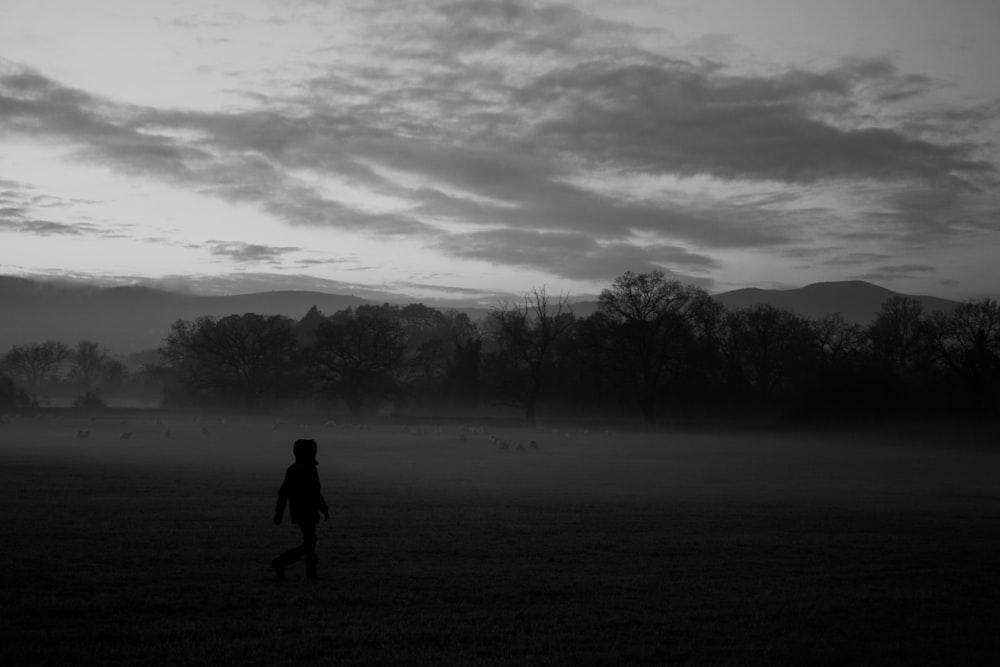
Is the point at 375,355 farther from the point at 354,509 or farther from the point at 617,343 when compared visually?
the point at 354,509

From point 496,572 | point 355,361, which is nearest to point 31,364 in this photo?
point 355,361

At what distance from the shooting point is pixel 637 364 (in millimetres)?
88125

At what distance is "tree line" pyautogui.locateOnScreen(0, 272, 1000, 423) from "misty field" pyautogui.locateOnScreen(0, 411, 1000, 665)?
53.5 m

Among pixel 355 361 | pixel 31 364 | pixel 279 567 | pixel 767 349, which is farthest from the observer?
pixel 31 364

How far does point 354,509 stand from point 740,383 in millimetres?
78230

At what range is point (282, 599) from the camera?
12.1 m

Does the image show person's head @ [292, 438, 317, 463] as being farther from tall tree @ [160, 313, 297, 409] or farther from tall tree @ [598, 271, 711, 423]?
tall tree @ [160, 313, 297, 409]

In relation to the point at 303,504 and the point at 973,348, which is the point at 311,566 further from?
the point at 973,348

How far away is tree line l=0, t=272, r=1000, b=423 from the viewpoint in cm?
8519

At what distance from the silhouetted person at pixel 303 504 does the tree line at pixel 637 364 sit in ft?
246

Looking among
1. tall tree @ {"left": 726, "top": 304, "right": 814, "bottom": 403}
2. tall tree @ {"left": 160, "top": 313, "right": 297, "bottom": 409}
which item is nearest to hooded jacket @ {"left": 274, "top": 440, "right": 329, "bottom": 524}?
tall tree @ {"left": 726, "top": 304, "right": 814, "bottom": 403}

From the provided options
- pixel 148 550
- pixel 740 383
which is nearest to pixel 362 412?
pixel 740 383

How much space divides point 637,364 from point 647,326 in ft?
13.3

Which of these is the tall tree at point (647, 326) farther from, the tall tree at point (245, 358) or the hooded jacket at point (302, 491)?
the hooded jacket at point (302, 491)
